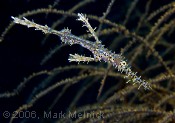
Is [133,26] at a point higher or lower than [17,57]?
higher

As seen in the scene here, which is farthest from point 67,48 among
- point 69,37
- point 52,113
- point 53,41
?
point 69,37

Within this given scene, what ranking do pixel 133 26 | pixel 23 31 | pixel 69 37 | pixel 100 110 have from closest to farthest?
1. pixel 69 37
2. pixel 100 110
3. pixel 23 31
4. pixel 133 26

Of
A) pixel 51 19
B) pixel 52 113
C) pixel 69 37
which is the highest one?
pixel 51 19

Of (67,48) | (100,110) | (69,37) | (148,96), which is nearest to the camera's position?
(69,37)

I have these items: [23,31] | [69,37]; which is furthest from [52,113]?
[69,37]

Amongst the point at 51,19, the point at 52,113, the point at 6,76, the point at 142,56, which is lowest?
the point at 52,113

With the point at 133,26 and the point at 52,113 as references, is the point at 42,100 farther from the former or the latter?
the point at 133,26

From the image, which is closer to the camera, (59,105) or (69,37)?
(69,37)

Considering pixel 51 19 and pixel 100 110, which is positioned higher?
pixel 51 19

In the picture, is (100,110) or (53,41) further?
(53,41)

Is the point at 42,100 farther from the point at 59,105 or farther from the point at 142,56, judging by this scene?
the point at 142,56
